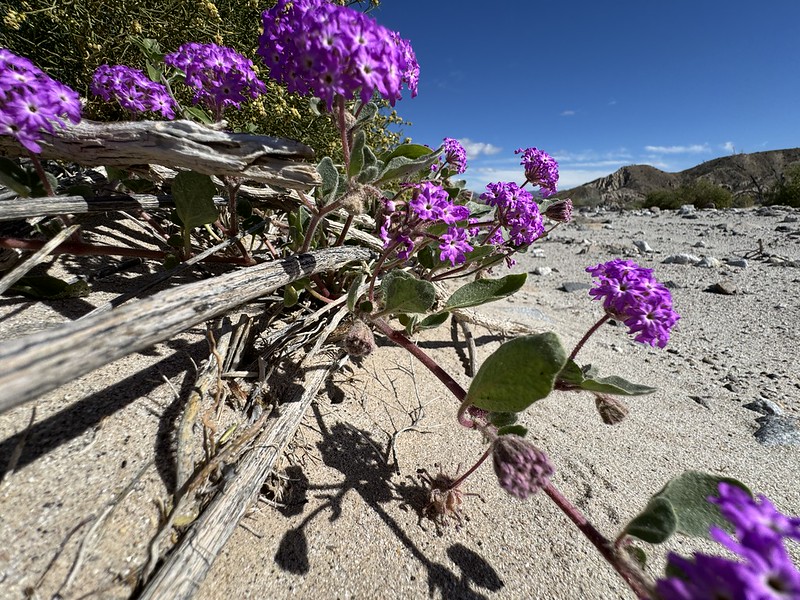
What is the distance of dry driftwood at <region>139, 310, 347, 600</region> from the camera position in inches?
29.0

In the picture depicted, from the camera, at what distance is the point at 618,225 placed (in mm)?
7129

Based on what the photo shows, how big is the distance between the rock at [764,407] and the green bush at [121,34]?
2.85 m

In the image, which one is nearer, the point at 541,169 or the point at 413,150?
the point at 413,150

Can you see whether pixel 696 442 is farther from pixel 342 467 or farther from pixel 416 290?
pixel 342 467

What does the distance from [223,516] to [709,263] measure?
14.8 feet

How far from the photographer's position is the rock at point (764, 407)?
1742 mm

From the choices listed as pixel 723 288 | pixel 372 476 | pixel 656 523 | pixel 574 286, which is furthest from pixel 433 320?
pixel 723 288

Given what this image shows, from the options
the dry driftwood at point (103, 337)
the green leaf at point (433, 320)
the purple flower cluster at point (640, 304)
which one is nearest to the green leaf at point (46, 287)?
the dry driftwood at point (103, 337)

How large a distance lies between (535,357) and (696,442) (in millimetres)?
1037

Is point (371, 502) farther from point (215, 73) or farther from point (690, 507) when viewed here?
point (215, 73)

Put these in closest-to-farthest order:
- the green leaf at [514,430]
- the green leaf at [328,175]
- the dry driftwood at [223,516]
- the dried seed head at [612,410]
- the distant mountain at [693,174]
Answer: the dry driftwood at [223,516]
the green leaf at [514,430]
the dried seed head at [612,410]
the green leaf at [328,175]
the distant mountain at [693,174]

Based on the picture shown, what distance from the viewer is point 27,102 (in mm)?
1076

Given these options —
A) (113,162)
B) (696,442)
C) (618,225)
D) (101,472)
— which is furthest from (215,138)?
(618,225)

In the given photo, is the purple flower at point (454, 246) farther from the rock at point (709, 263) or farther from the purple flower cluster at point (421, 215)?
the rock at point (709, 263)
